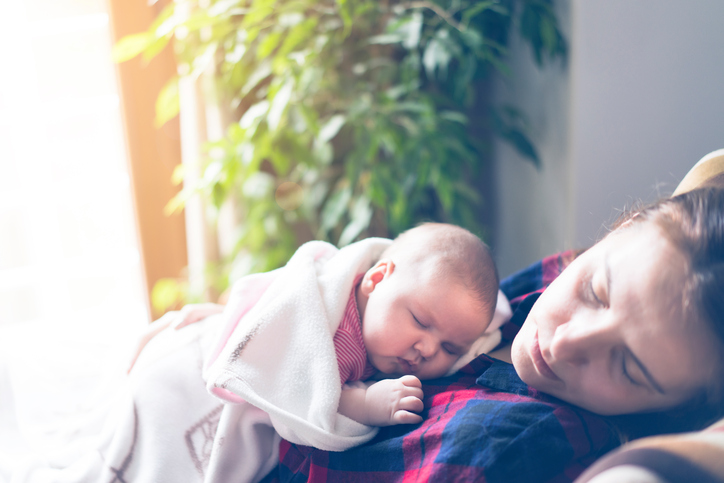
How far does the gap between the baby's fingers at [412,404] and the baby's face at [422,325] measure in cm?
16

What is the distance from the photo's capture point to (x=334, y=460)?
64cm

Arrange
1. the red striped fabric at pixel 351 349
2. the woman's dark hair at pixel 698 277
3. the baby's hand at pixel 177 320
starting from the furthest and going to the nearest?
the baby's hand at pixel 177 320 < the red striped fabric at pixel 351 349 < the woman's dark hair at pixel 698 277

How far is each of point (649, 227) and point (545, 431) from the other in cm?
26

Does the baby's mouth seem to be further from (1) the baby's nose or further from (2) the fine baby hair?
(2) the fine baby hair

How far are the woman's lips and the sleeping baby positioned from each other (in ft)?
0.53

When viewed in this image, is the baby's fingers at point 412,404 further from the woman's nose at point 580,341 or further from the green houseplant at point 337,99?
the green houseplant at point 337,99

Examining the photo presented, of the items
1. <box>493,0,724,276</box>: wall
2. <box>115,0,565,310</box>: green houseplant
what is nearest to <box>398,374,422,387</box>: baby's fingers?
<box>493,0,724,276</box>: wall

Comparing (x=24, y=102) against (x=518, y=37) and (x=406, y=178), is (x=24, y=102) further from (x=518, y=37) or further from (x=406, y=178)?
(x=518, y=37)

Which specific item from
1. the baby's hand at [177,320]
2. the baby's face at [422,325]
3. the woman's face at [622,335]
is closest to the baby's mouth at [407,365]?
the baby's face at [422,325]

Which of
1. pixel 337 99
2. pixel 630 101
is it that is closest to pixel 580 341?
pixel 630 101

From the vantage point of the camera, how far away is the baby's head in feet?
2.65

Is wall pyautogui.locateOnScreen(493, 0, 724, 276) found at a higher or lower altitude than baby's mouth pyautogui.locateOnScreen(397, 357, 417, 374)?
higher

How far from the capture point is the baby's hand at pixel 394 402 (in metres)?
0.64

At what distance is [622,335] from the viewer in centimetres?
52
